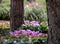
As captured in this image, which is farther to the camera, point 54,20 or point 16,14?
point 16,14

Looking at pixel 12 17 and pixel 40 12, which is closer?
pixel 12 17

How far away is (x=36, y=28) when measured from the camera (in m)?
9.23

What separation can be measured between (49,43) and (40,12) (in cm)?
1217

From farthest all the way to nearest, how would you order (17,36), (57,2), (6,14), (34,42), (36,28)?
(6,14) < (36,28) < (17,36) < (34,42) < (57,2)

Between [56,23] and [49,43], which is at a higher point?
[56,23]

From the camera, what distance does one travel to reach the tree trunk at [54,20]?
3.70 m

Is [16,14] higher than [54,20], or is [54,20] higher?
[54,20]

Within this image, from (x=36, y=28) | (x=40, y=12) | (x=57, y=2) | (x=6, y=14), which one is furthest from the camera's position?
(x=6, y=14)

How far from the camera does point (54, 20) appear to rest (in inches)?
147

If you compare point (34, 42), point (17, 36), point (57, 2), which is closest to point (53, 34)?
point (57, 2)

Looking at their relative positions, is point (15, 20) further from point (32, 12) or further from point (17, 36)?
point (32, 12)

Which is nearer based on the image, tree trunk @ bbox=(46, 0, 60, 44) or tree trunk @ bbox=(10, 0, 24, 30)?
tree trunk @ bbox=(46, 0, 60, 44)

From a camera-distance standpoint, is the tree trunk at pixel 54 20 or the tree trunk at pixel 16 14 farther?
the tree trunk at pixel 16 14

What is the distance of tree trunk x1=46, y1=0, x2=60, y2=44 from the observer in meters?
3.70
